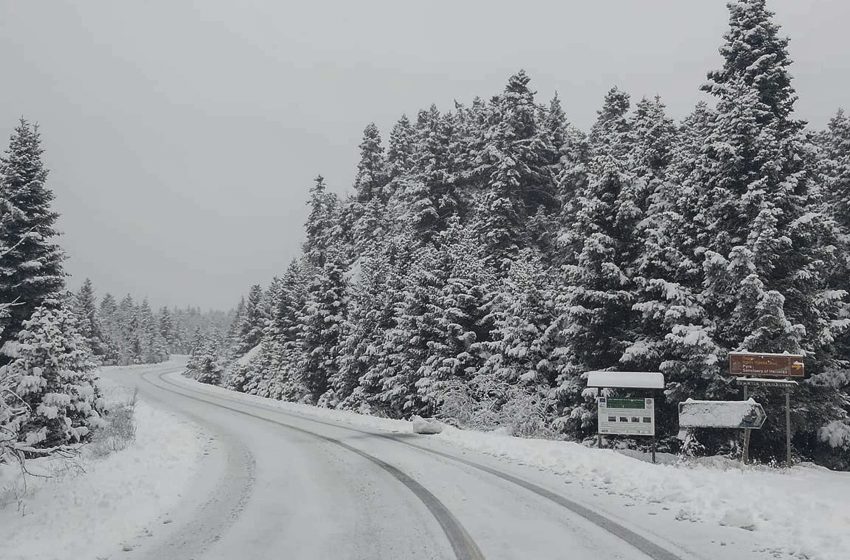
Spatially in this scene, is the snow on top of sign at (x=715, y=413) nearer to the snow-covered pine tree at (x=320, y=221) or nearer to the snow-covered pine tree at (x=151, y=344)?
the snow-covered pine tree at (x=320, y=221)

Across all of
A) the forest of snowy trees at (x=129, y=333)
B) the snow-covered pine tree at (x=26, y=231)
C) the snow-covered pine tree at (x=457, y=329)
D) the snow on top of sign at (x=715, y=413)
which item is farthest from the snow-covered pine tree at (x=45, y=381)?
the forest of snowy trees at (x=129, y=333)

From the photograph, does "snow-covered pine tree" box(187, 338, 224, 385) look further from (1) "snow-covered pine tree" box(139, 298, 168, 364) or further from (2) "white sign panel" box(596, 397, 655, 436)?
(2) "white sign panel" box(596, 397, 655, 436)

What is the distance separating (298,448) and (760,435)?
15.2 meters

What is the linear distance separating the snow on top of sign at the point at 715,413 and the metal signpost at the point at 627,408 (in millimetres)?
1009

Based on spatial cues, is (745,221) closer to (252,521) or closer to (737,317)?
(737,317)

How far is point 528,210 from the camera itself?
153ft

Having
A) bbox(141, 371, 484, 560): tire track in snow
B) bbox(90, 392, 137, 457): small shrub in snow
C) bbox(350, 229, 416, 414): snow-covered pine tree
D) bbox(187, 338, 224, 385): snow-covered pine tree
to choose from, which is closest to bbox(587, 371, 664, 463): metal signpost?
bbox(141, 371, 484, 560): tire track in snow

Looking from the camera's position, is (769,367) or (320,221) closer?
(769,367)

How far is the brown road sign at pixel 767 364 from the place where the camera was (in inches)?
595

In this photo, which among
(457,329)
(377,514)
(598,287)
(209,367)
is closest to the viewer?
(377,514)

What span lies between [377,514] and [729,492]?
6089 millimetres

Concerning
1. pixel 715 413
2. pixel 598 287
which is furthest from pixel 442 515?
pixel 598 287

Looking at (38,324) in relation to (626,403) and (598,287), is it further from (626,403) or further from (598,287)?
(598,287)

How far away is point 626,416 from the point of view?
15.7 meters
